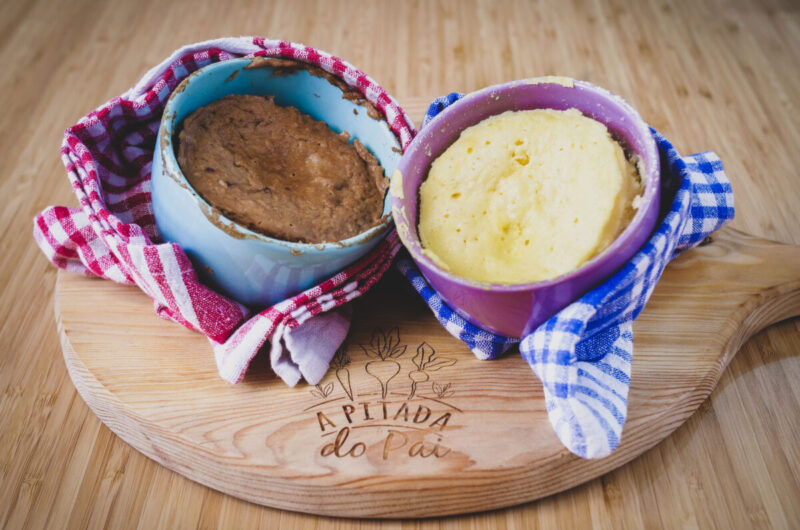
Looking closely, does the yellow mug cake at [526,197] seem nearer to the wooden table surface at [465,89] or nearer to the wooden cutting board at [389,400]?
the wooden cutting board at [389,400]

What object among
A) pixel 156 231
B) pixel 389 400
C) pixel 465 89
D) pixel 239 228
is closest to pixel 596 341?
pixel 389 400

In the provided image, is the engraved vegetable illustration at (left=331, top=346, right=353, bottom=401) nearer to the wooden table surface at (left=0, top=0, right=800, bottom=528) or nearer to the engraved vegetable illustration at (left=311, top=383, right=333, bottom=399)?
the engraved vegetable illustration at (left=311, top=383, right=333, bottom=399)

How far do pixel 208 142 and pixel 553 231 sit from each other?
499 mm

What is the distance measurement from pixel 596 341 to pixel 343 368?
0.34 meters

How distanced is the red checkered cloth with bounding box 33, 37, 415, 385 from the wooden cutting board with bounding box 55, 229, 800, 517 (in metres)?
0.04

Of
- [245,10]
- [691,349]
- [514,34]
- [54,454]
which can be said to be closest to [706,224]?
[691,349]

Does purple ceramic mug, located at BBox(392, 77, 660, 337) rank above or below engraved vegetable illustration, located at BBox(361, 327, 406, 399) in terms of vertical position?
above

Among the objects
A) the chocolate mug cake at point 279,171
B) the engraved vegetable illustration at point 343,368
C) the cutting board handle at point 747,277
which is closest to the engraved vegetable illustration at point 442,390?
the engraved vegetable illustration at point 343,368

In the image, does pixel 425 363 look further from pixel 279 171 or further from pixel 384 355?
pixel 279 171

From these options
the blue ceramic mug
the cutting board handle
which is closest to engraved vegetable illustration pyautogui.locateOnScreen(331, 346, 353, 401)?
the blue ceramic mug

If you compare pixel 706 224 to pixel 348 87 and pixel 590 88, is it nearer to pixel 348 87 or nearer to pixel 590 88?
pixel 590 88

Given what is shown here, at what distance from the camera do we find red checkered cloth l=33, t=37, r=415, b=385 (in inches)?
37.1

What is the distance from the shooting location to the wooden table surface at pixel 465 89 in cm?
93

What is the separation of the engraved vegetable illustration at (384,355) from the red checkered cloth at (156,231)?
0.17ft
